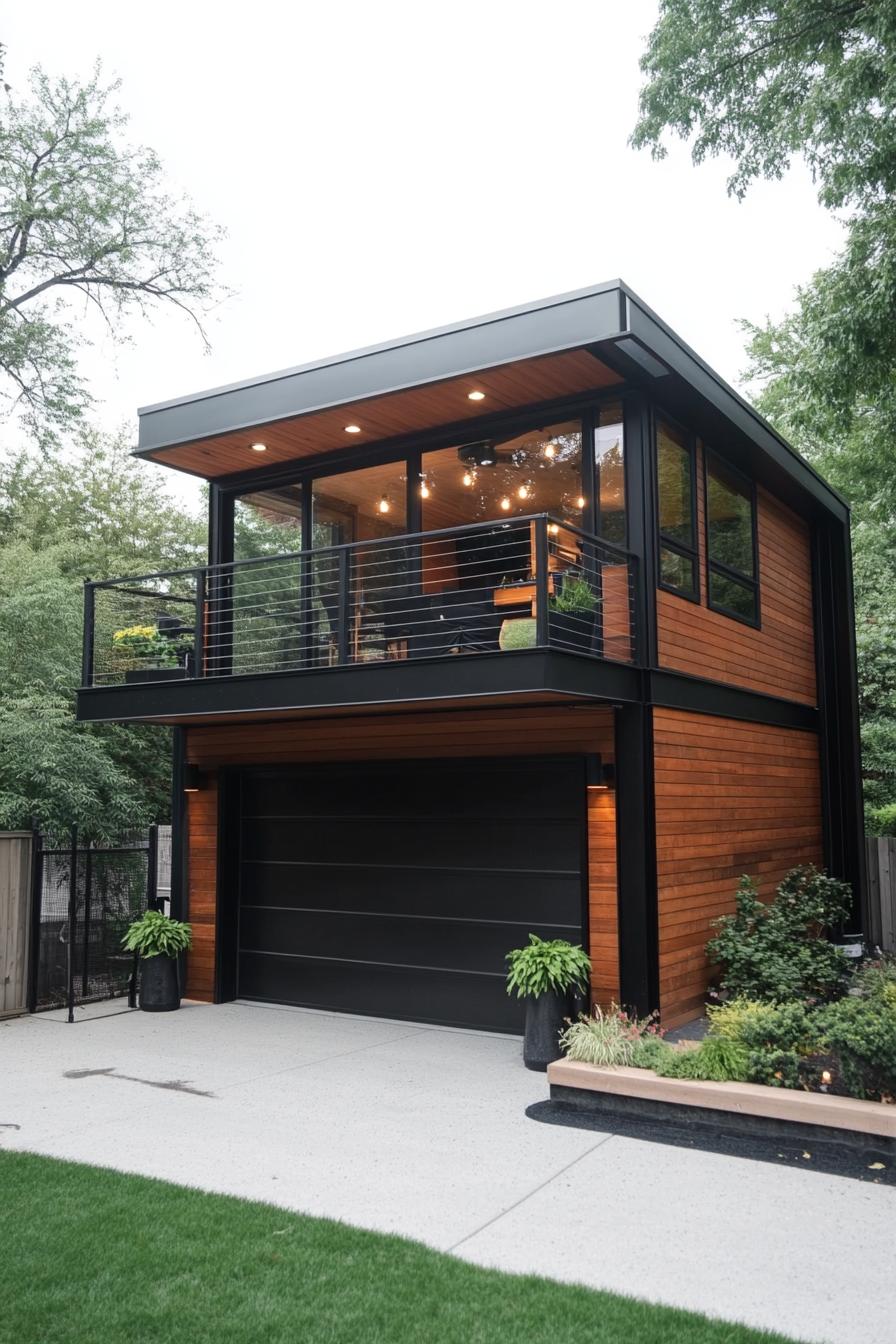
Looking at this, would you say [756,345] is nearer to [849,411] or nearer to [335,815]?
[849,411]

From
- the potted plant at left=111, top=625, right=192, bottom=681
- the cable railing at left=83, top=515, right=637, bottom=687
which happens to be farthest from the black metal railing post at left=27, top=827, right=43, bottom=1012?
the potted plant at left=111, top=625, right=192, bottom=681

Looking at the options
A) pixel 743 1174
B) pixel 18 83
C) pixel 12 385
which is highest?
pixel 18 83

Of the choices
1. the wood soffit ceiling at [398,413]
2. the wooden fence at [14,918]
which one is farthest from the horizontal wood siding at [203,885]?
the wood soffit ceiling at [398,413]

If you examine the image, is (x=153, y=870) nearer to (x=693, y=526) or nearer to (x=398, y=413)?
(x=398, y=413)

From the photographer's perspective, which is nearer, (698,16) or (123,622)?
(698,16)

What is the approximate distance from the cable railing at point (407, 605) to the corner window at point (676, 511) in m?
0.67

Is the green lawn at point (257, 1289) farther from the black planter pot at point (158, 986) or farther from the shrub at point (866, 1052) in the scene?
the black planter pot at point (158, 986)

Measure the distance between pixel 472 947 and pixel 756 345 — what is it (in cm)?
1897

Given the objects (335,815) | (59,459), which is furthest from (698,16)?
(59,459)

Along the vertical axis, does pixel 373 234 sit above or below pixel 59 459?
above

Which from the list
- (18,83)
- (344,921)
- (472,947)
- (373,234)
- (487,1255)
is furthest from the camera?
(373,234)

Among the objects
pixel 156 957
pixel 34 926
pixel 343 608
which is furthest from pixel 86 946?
pixel 343 608

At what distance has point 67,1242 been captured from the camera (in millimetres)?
4488

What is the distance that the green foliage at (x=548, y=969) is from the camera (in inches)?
301
